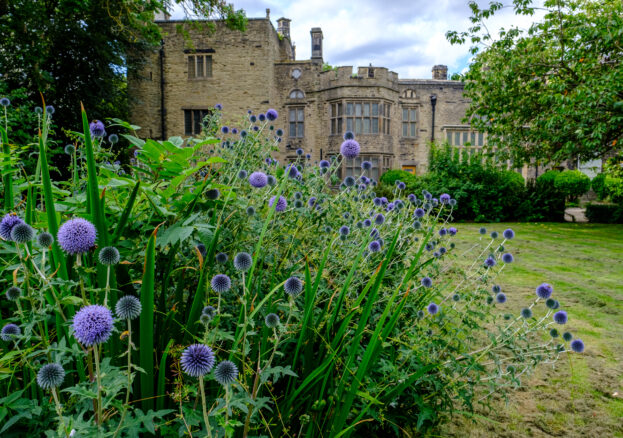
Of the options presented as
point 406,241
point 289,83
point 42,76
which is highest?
point 289,83

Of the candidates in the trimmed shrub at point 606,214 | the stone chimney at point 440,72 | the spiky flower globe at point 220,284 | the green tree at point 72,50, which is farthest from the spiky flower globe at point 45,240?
the stone chimney at point 440,72

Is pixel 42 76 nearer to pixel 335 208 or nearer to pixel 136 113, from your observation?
pixel 136 113

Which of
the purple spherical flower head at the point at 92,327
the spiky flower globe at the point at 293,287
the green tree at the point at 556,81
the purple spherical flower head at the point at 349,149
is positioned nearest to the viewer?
the purple spherical flower head at the point at 92,327

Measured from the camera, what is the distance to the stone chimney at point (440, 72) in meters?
25.7

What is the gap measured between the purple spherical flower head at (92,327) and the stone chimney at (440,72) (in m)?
28.5

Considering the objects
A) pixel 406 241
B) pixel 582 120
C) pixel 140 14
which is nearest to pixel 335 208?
pixel 406 241

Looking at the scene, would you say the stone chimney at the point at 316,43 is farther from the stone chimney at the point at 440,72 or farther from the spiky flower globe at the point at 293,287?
the spiky flower globe at the point at 293,287

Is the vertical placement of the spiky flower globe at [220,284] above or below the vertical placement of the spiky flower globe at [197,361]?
above

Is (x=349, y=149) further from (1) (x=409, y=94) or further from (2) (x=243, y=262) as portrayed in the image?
(1) (x=409, y=94)

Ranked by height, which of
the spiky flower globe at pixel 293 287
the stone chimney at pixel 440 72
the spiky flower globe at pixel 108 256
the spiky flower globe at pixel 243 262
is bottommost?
the spiky flower globe at pixel 293 287

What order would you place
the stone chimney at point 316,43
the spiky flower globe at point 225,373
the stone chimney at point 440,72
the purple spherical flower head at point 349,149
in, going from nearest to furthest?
the spiky flower globe at point 225,373, the purple spherical flower head at point 349,149, the stone chimney at point 316,43, the stone chimney at point 440,72

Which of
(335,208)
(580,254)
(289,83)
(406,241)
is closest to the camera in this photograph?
(335,208)

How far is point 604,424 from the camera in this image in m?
2.13

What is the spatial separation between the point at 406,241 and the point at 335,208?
0.71 m
